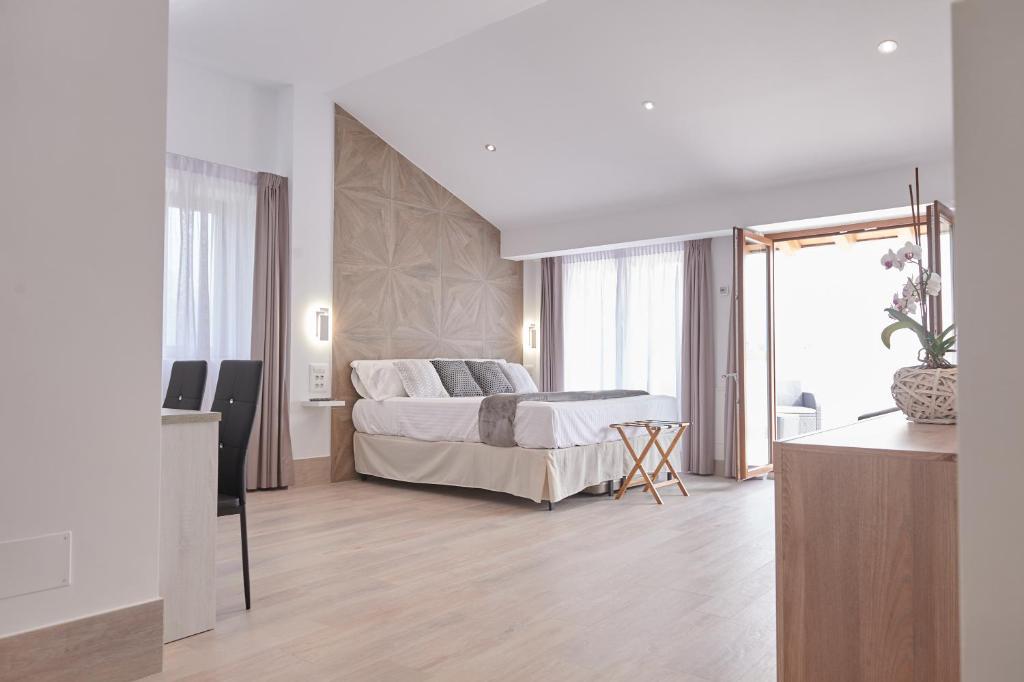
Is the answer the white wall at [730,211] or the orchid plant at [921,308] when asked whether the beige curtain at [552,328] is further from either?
the orchid plant at [921,308]

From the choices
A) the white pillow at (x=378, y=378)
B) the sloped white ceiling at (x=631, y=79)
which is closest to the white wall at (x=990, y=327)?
the sloped white ceiling at (x=631, y=79)

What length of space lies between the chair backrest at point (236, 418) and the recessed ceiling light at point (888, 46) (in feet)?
12.6

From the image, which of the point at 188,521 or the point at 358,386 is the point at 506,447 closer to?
the point at 358,386

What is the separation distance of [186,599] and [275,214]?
3.86m

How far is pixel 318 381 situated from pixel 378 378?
1.64ft

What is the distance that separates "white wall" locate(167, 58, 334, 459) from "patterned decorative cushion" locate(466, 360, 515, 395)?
1.38 meters

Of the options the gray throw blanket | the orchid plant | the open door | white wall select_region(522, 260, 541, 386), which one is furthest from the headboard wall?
the orchid plant

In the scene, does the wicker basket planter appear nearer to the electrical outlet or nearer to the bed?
the bed

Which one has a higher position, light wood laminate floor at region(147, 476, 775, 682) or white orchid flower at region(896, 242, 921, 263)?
white orchid flower at region(896, 242, 921, 263)

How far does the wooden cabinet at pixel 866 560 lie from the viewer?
4.31 feet

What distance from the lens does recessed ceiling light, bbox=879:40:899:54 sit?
4.09 metres

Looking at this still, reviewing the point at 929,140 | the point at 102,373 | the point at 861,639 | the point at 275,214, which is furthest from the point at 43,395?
the point at 929,140

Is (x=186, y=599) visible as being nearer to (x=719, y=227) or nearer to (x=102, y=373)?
(x=102, y=373)

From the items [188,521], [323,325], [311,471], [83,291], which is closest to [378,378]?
[323,325]
